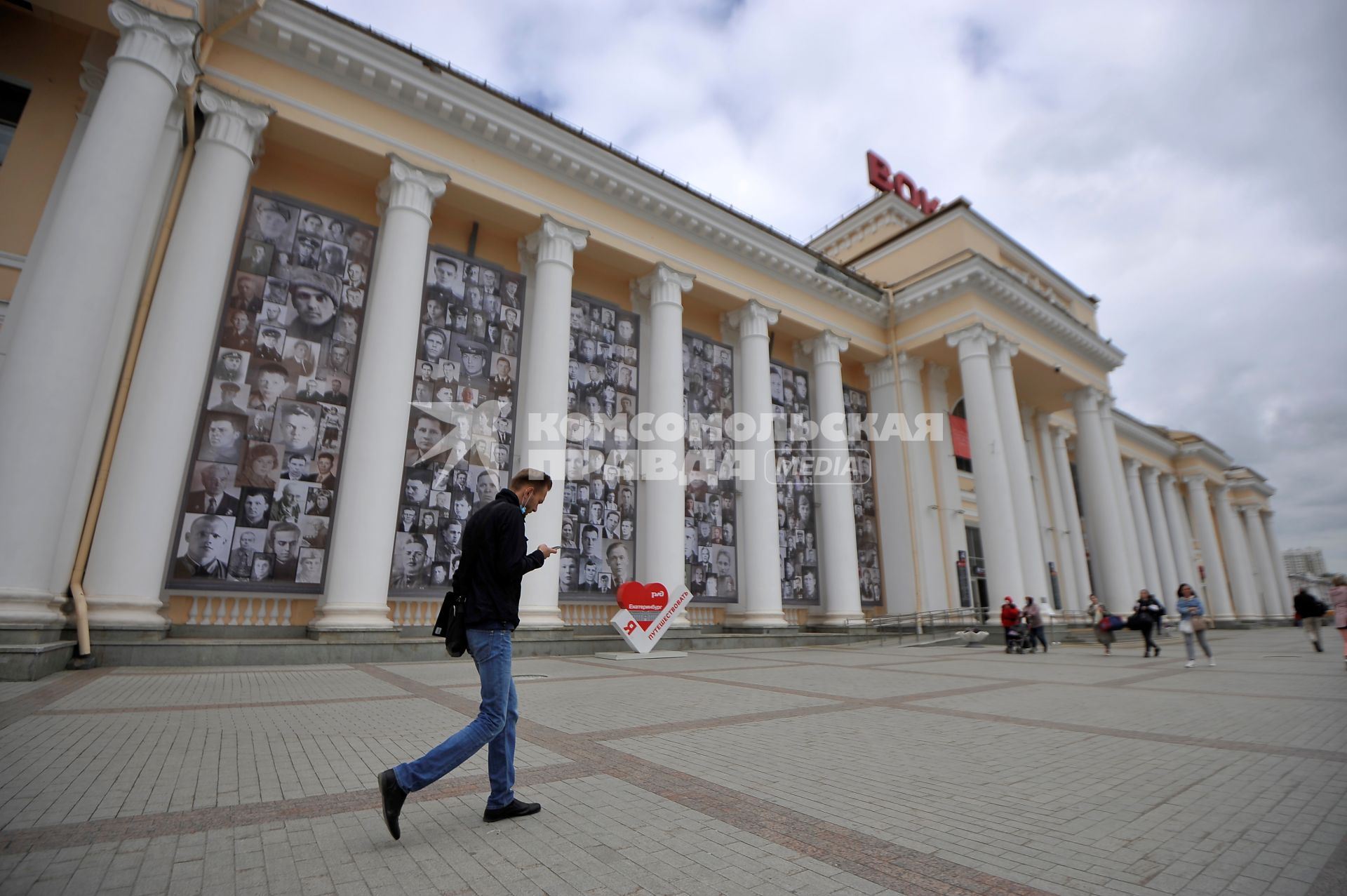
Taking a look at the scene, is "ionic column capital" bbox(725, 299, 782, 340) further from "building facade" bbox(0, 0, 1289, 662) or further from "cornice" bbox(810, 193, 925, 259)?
"cornice" bbox(810, 193, 925, 259)

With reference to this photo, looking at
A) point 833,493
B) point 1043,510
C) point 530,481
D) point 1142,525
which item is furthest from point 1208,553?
point 530,481

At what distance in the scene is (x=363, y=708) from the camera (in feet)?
19.0

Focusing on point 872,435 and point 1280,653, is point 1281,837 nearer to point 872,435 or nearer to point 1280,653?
point 1280,653

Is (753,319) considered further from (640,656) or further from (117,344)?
(117,344)

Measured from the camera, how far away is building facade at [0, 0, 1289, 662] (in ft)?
29.3

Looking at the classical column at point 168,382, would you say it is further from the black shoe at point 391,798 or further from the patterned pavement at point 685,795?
the black shoe at point 391,798

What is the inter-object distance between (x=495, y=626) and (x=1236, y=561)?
5257 centimetres

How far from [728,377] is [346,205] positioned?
10418 millimetres

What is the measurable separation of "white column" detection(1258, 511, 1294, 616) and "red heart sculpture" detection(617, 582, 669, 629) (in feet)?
178

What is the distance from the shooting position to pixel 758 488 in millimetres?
16750

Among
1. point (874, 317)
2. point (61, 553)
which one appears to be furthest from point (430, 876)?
point (874, 317)

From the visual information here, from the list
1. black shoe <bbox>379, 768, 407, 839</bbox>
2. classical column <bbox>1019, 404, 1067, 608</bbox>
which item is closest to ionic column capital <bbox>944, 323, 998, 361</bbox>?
classical column <bbox>1019, 404, 1067, 608</bbox>

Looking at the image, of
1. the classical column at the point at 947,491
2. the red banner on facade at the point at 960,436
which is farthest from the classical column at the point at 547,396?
the red banner on facade at the point at 960,436

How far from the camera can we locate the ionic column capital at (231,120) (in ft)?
35.4
